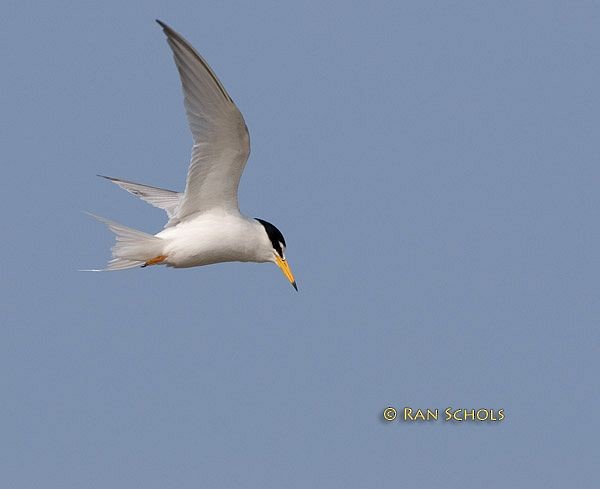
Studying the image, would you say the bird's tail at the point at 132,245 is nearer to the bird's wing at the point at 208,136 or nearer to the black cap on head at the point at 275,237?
the bird's wing at the point at 208,136

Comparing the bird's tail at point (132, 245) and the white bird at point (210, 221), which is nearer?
the white bird at point (210, 221)

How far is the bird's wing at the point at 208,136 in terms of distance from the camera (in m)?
7.60

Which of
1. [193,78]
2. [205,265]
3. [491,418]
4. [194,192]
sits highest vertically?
[193,78]

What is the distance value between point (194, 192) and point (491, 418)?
3.32 m

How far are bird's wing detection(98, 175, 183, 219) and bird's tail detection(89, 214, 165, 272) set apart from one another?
1346mm

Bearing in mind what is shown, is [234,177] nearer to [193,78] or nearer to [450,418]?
[193,78]

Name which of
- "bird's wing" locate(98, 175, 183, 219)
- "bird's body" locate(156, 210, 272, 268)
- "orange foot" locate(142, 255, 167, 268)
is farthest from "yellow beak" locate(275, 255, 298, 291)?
"bird's wing" locate(98, 175, 183, 219)

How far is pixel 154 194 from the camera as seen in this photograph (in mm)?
10484

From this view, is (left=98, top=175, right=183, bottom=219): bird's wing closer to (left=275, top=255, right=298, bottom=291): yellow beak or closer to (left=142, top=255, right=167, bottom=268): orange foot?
(left=142, top=255, right=167, bottom=268): orange foot

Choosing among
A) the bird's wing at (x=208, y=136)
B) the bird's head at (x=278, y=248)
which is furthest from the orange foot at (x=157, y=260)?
the bird's head at (x=278, y=248)

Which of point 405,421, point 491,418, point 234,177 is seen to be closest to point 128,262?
point 234,177

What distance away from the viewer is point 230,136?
27.3ft

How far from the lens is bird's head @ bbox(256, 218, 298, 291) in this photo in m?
9.09

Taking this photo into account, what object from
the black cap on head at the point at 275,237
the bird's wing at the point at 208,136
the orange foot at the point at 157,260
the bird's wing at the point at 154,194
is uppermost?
the bird's wing at the point at 208,136
